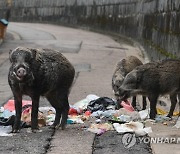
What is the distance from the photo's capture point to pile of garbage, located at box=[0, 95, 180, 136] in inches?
282

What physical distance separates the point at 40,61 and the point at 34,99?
0.54 m

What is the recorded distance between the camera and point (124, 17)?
A: 24.1 meters

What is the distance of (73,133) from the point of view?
710 cm

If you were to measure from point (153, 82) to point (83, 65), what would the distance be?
761 centimetres

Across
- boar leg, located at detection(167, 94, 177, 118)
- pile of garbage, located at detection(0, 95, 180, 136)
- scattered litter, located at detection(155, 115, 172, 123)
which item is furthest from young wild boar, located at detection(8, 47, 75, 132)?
boar leg, located at detection(167, 94, 177, 118)

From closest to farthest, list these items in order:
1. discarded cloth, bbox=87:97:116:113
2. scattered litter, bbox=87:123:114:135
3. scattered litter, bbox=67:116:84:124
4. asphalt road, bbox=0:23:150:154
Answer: asphalt road, bbox=0:23:150:154
scattered litter, bbox=87:123:114:135
scattered litter, bbox=67:116:84:124
discarded cloth, bbox=87:97:116:113

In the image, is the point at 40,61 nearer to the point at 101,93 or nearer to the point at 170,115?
the point at 170,115

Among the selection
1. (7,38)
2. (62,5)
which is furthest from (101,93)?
(62,5)

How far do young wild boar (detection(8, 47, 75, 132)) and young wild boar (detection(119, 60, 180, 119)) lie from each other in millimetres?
1072

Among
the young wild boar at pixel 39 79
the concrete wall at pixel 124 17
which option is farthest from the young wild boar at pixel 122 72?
the concrete wall at pixel 124 17

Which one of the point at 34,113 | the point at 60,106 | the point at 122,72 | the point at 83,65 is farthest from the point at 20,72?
the point at 83,65

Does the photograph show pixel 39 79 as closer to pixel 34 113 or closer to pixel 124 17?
pixel 34 113

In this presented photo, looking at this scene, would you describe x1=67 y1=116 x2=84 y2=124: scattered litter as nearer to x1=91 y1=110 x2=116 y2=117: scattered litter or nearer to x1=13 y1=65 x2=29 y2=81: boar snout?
x1=91 y1=110 x2=116 y2=117: scattered litter

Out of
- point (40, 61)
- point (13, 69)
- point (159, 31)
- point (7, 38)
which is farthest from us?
point (7, 38)
